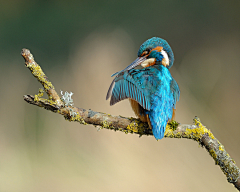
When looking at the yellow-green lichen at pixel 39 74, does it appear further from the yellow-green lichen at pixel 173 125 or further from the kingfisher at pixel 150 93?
the yellow-green lichen at pixel 173 125

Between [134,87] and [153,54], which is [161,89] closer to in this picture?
[134,87]

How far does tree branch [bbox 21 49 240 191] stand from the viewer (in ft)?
2.96

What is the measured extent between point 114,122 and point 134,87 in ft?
0.61

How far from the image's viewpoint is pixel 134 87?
1062 millimetres

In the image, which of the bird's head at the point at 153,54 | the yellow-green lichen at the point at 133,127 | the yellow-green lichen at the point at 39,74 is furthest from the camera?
the bird's head at the point at 153,54

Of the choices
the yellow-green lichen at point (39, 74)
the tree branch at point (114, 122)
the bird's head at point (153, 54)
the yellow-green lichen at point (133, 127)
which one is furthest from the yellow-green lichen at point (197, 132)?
the yellow-green lichen at point (39, 74)

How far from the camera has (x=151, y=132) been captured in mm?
Answer: 1062

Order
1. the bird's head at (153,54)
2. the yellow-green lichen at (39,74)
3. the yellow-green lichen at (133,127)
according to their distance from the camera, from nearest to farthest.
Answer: the yellow-green lichen at (39,74)
the yellow-green lichen at (133,127)
the bird's head at (153,54)

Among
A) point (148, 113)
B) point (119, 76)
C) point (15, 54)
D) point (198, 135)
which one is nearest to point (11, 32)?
point (15, 54)

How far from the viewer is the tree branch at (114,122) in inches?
35.6

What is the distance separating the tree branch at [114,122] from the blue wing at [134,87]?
91mm

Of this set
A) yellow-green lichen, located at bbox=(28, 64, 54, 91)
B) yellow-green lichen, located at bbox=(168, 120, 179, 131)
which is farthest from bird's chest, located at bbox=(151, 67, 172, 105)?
yellow-green lichen, located at bbox=(28, 64, 54, 91)

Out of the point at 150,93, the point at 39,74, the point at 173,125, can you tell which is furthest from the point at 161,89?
the point at 39,74

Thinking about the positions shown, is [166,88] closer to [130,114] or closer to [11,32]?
[130,114]
